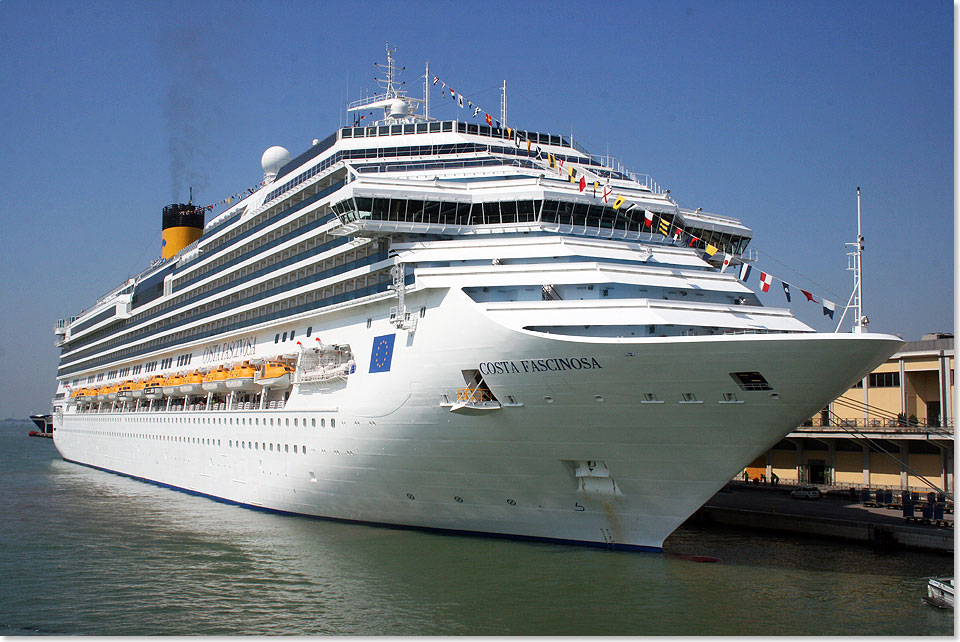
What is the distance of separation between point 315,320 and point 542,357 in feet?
36.2

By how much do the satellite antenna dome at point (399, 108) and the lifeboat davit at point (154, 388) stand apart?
1665cm

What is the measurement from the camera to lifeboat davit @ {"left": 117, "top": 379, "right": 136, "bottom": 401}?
45.0 metres

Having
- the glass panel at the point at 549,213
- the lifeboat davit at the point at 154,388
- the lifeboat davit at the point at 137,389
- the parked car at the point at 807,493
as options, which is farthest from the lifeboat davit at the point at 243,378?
the parked car at the point at 807,493

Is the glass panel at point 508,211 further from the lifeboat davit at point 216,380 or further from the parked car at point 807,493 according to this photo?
the parked car at point 807,493

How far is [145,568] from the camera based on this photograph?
68.0ft

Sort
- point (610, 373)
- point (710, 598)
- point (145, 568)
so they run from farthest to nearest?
point (145, 568) < point (610, 373) < point (710, 598)

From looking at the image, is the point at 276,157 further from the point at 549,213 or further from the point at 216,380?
the point at 549,213

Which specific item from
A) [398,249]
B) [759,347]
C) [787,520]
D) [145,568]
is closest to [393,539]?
[145,568]

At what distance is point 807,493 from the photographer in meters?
32.6

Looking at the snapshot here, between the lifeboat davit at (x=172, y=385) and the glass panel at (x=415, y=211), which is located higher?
the glass panel at (x=415, y=211)

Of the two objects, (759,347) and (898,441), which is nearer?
(759,347)

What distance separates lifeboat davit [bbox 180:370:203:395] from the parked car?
24.3 m

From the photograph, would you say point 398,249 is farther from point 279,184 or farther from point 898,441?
point 898,441

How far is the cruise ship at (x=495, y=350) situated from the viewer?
60.6 feet
